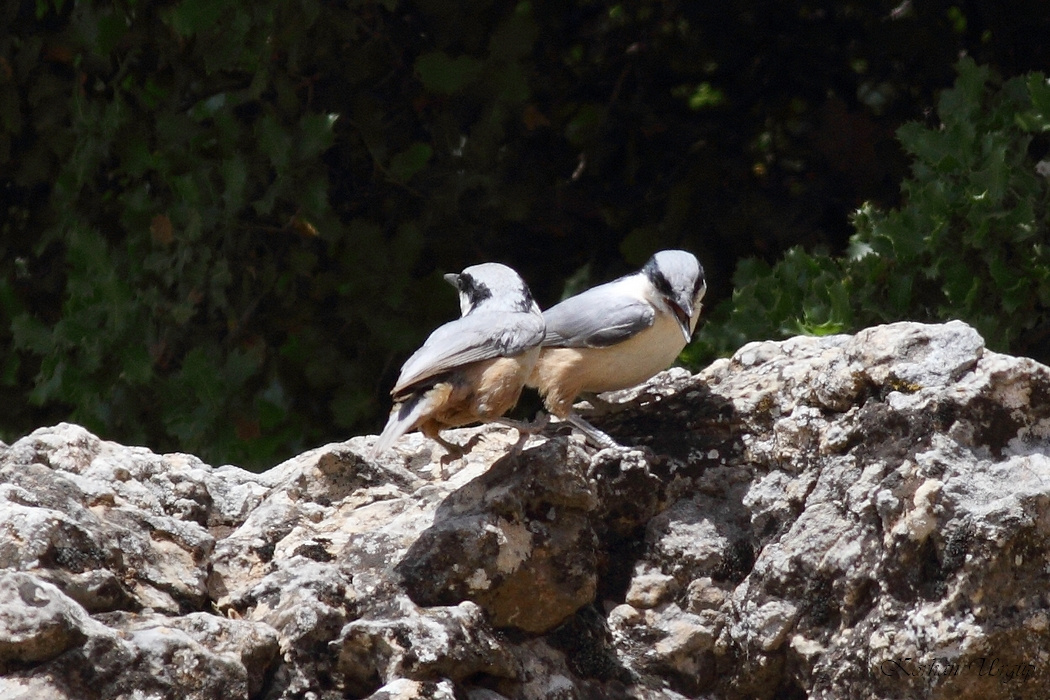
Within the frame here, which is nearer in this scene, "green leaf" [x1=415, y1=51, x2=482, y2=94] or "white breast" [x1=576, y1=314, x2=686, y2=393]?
"white breast" [x1=576, y1=314, x2=686, y2=393]

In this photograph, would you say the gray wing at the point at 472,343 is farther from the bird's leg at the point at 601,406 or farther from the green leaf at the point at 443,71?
the green leaf at the point at 443,71

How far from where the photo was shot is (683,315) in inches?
146

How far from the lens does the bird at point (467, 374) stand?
9.82ft

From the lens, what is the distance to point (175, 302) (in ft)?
15.0

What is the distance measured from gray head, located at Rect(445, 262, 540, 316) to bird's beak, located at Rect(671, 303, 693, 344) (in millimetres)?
461

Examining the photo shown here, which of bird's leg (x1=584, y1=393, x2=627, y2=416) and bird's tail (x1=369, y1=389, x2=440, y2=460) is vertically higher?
bird's tail (x1=369, y1=389, x2=440, y2=460)

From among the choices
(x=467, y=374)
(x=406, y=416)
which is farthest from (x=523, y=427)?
(x=406, y=416)

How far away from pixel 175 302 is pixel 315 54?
1.01 metres

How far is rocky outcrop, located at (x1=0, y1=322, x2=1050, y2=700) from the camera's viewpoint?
2.46 metres

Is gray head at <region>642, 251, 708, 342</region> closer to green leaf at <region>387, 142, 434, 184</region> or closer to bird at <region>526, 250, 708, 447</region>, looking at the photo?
bird at <region>526, 250, 708, 447</region>

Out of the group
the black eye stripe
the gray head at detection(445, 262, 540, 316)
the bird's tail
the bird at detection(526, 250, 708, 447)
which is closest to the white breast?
the bird at detection(526, 250, 708, 447)

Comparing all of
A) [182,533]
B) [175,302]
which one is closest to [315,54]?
[175,302]

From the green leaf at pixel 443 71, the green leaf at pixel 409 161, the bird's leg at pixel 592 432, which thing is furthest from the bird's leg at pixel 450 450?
the green leaf at pixel 443 71

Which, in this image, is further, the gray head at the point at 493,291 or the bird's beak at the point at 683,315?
the bird's beak at the point at 683,315
